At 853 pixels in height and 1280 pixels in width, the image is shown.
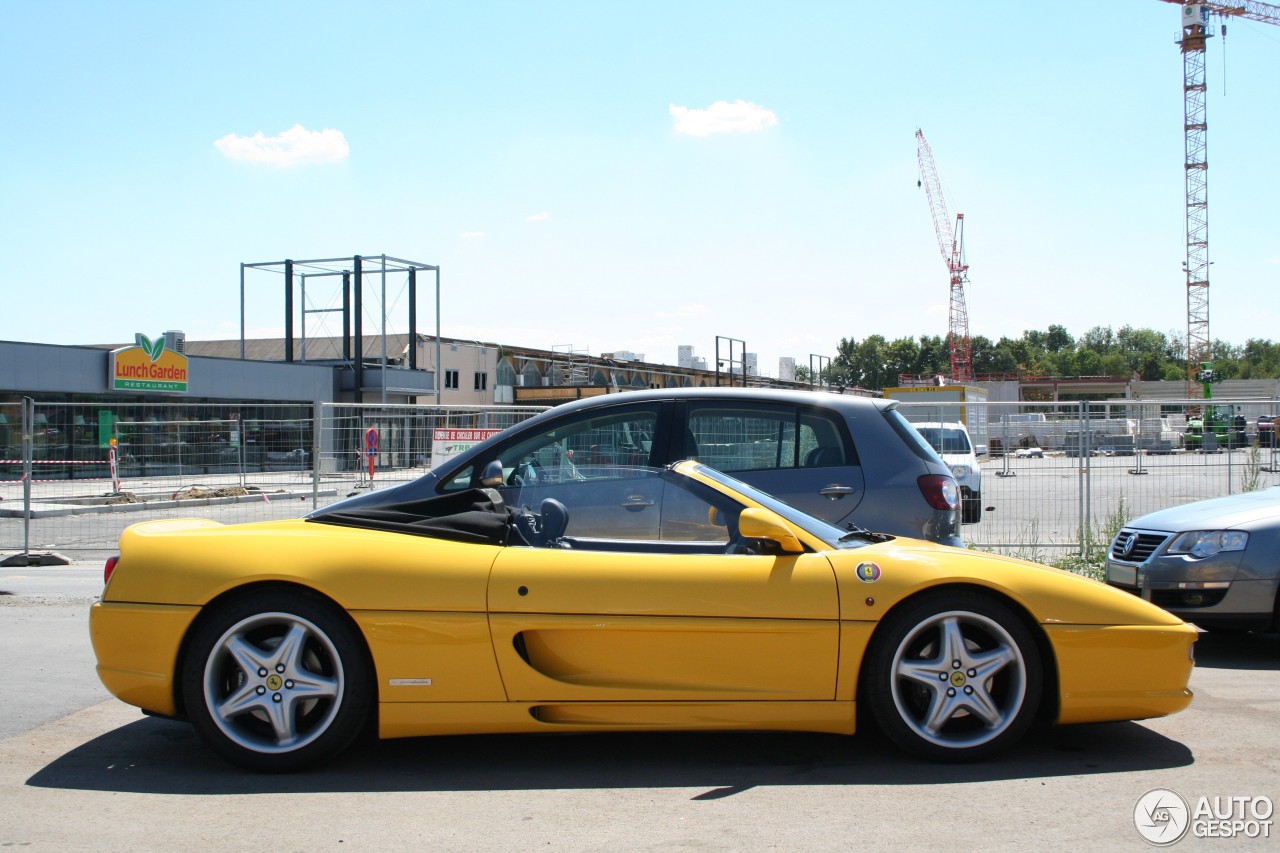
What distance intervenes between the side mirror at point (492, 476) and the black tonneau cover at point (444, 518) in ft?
1.99

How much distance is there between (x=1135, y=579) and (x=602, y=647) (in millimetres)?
4165

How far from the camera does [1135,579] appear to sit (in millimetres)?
6570

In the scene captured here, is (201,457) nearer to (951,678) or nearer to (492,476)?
(492,476)

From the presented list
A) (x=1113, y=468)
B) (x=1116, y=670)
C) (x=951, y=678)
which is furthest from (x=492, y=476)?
(x=1113, y=468)

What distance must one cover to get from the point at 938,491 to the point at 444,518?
303cm

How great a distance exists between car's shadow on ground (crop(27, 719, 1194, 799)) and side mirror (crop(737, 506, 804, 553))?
2.82 ft

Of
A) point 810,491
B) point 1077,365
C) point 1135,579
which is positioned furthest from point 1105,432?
point 1077,365

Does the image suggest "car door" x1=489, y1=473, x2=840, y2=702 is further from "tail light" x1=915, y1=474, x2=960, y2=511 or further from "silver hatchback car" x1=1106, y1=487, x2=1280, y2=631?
"silver hatchback car" x1=1106, y1=487, x2=1280, y2=631

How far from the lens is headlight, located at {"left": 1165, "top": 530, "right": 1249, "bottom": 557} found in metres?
6.20

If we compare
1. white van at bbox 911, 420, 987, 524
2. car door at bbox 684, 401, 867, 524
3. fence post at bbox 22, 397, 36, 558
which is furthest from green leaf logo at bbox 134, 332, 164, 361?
car door at bbox 684, 401, 867, 524

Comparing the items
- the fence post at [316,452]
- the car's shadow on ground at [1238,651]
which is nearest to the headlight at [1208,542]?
the car's shadow on ground at [1238,651]

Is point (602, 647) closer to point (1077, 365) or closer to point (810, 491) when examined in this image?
point (810, 491)

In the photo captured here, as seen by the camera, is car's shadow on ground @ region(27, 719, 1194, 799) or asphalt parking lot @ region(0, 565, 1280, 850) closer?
asphalt parking lot @ region(0, 565, 1280, 850)

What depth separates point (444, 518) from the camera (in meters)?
4.37
